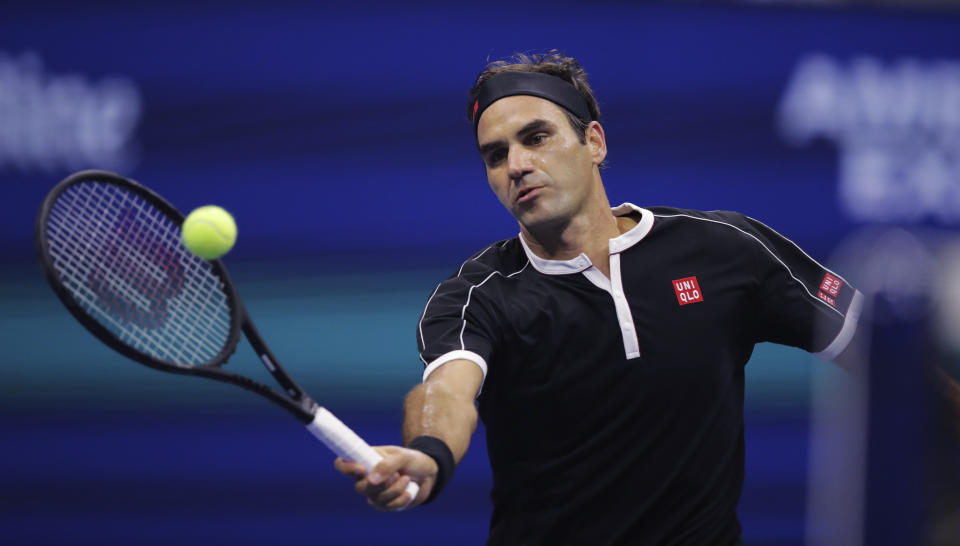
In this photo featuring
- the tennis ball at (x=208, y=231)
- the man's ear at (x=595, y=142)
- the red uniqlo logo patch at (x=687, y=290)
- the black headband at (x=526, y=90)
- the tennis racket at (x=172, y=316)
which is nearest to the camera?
the tennis racket at (x=172, y=316)

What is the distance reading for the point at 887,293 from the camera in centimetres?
115

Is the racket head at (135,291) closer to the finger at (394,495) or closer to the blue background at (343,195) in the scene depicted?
the finger at (394,495)

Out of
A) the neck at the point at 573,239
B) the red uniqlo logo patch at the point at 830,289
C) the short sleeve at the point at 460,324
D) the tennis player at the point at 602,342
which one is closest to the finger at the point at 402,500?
the tennis player at the point at 602,342

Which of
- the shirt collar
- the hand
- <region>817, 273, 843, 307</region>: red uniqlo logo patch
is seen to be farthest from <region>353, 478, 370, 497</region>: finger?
<region>817, 273, 843, 307</region>: red uniqlo logo patch

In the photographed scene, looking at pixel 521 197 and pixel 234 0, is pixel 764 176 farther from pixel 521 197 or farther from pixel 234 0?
pixel 234 0

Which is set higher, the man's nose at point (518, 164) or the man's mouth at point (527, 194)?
the man's nose at point (518, 164)

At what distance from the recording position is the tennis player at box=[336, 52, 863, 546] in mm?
2584

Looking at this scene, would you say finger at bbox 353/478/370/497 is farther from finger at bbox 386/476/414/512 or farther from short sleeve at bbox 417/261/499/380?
short sleeve at bbox 417/261/499/380

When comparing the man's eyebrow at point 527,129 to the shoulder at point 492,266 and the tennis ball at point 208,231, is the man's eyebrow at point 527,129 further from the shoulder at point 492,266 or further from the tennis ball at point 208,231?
the tennis ball at point 208,231

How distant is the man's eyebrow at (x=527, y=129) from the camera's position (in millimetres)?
2865

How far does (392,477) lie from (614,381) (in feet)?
2.62

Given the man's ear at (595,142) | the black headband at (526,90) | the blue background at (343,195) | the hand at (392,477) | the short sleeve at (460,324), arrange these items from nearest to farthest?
the hand at (392,477)
the short sleeve at (460,324)
the black headband at (526,90)
the man's ear at (595,142)
the blue background at (343,195)

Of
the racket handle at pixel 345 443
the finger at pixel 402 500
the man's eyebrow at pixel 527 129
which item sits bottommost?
the finger at pixel 402 500

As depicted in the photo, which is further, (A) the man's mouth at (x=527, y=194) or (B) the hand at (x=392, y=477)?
(A) the man's mouth at (x=527, y=194)
